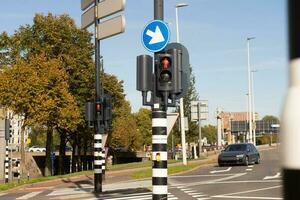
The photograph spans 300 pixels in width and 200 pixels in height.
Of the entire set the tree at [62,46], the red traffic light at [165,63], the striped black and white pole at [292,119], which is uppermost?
the tree at [62,46]

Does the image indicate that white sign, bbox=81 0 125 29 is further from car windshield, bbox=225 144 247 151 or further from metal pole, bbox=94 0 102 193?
car windshield, bbox=225 144 247 151

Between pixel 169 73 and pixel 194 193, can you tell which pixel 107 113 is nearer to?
pixel 194 193

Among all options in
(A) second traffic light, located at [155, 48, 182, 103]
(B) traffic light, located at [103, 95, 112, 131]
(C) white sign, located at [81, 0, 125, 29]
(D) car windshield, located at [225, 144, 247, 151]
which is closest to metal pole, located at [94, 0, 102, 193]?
(B) traffic light, located at [103, 95, 112, 131]

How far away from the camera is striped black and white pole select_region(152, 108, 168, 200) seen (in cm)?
1000

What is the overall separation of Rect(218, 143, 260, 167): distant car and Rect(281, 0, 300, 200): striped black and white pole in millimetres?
32096

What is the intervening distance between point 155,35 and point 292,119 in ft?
28.7

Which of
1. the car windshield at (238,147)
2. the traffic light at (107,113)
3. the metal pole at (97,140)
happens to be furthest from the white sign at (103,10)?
the car windshield at (238,147)

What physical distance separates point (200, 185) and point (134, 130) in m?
55.2

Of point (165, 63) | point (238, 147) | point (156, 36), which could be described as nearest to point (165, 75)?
point (165, 63)

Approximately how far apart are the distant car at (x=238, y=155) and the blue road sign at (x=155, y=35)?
2390cm

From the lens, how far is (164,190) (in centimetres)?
1002

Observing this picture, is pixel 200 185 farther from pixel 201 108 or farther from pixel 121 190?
pixel 201 108

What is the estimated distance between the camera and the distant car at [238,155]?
33562 millimetres

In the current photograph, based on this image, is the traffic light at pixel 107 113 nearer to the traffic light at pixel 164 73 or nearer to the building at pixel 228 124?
the traffic light at pixel 164 73
